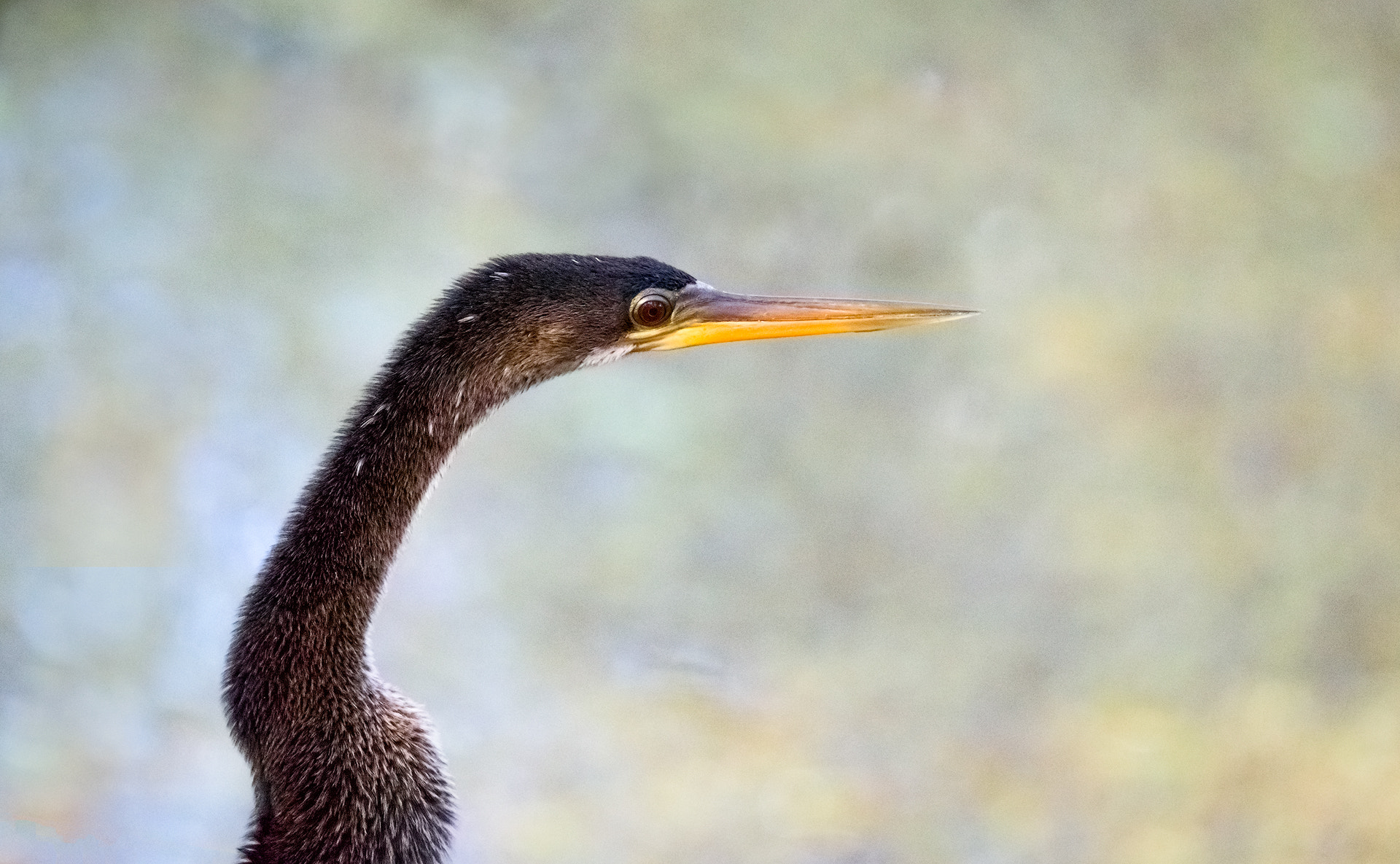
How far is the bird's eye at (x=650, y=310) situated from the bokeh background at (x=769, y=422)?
0.91m

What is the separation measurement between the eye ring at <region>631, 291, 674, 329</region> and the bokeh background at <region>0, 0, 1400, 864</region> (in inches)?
35.8

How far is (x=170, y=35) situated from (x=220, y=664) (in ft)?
3.65

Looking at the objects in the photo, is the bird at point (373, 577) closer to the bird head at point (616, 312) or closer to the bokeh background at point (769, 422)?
the bird head at point (616, 312)

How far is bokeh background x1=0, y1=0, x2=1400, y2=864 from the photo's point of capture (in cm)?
219

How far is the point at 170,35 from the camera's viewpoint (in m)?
2.35

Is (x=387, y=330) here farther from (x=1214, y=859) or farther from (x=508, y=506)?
(x=1214, y=859)

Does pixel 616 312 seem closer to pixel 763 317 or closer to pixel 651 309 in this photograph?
pixel 651 309

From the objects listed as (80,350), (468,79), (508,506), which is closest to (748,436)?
(508,506)

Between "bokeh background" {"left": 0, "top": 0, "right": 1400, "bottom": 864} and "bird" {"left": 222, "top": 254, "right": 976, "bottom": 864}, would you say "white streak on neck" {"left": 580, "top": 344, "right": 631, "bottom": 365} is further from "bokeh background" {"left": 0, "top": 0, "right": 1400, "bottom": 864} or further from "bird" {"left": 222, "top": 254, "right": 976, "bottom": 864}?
"bokeh background" {"left": 0, "top": 0, "right": 1400, "bottom": 864}

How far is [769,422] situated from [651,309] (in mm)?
961

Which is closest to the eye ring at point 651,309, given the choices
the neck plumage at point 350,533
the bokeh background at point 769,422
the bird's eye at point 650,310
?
the bird's eye at point 650,310

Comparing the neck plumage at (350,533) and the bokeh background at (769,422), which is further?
the bokeh background at (769,422)

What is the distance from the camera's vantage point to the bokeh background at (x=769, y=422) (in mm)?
2186

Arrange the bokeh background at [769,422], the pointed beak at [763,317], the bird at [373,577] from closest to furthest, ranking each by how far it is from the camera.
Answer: the bird at [373,577] < the pointed beak at [763,317] < the bokeh background at [769,422]
